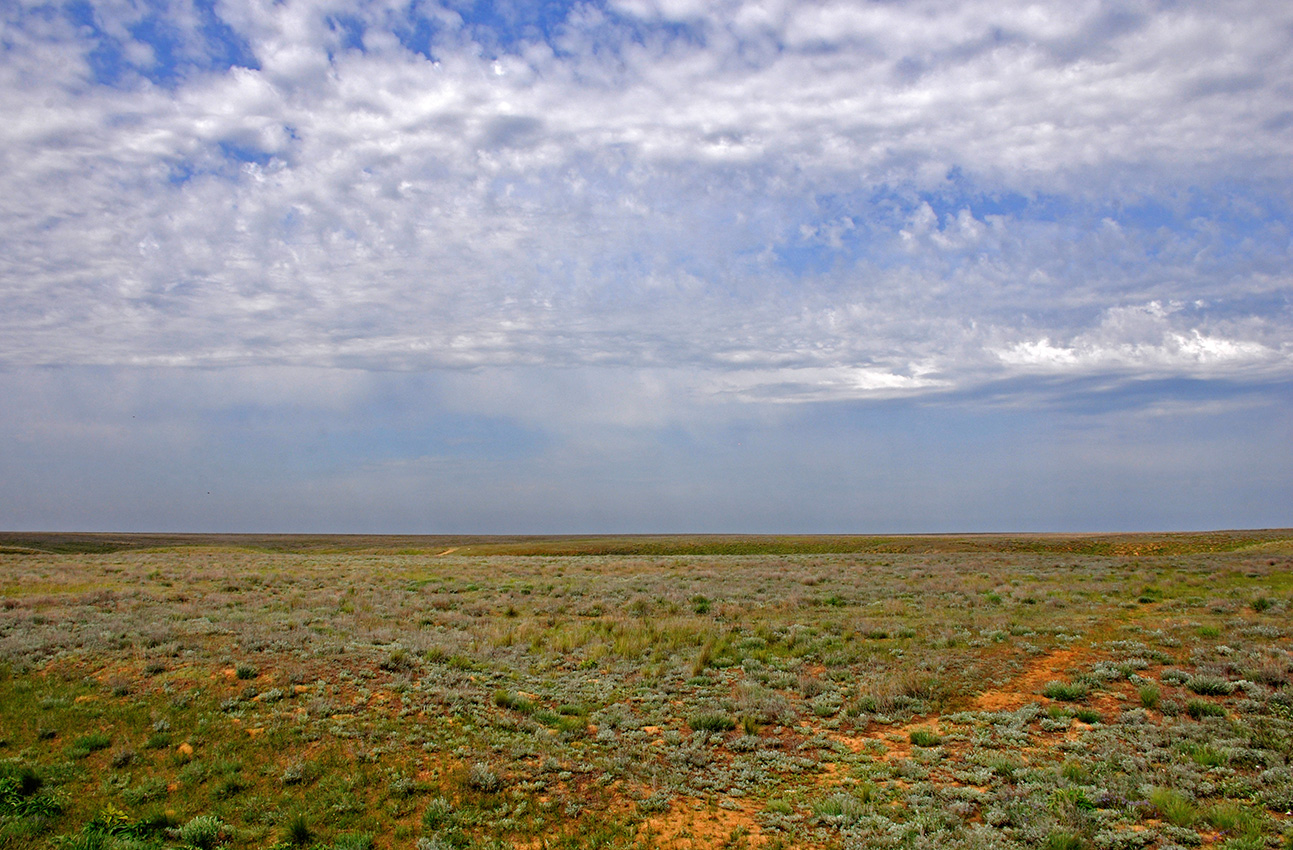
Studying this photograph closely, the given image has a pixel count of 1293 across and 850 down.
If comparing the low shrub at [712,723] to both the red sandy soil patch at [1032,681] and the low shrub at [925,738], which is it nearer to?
the low shrub at [925,738]

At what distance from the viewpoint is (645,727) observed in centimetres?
1093

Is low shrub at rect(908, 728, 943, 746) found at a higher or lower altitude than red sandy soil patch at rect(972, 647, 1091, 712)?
lower

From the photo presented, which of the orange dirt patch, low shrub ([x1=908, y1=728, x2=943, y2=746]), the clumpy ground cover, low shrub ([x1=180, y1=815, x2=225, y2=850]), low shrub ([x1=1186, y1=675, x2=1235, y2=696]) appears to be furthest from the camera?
low shrub ([x1=1186, y1=675, x2=1235, y2=696])

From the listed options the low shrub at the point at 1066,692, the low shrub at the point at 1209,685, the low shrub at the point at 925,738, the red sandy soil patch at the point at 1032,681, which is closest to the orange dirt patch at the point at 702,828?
the low shrub at the point at 925,738

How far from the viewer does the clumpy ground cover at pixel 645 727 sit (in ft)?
24.8

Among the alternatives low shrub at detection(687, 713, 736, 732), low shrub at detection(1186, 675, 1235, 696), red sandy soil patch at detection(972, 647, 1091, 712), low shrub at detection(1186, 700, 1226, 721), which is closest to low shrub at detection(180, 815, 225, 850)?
low shrub at detection(687, 713, 736, 732)

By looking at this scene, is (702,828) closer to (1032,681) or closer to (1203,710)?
(1032,681)

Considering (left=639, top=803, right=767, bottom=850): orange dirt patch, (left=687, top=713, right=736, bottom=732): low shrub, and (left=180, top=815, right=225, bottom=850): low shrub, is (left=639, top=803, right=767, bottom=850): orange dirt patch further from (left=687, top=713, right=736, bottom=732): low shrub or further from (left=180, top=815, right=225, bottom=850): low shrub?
(left=180, top=815, right=225, bottom=850): low shrub

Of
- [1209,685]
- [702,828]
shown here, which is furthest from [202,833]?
[1209,685]

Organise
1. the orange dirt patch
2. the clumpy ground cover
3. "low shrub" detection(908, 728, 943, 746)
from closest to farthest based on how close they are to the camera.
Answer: the orange dirt patch
the clumpy ground cover
"low shrub" detection(908, 728, 943, 746)

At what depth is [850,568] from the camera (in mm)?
33375

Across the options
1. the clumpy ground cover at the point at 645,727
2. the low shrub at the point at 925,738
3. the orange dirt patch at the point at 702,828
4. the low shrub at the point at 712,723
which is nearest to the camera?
the orange dirt patch at the point at 702,828

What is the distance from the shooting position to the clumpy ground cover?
7570mm

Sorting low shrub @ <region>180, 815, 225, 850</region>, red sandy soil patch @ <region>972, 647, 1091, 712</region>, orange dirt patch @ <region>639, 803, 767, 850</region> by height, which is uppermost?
red sandy soil patch @ <region>972, 647, 1091, 712</region>
